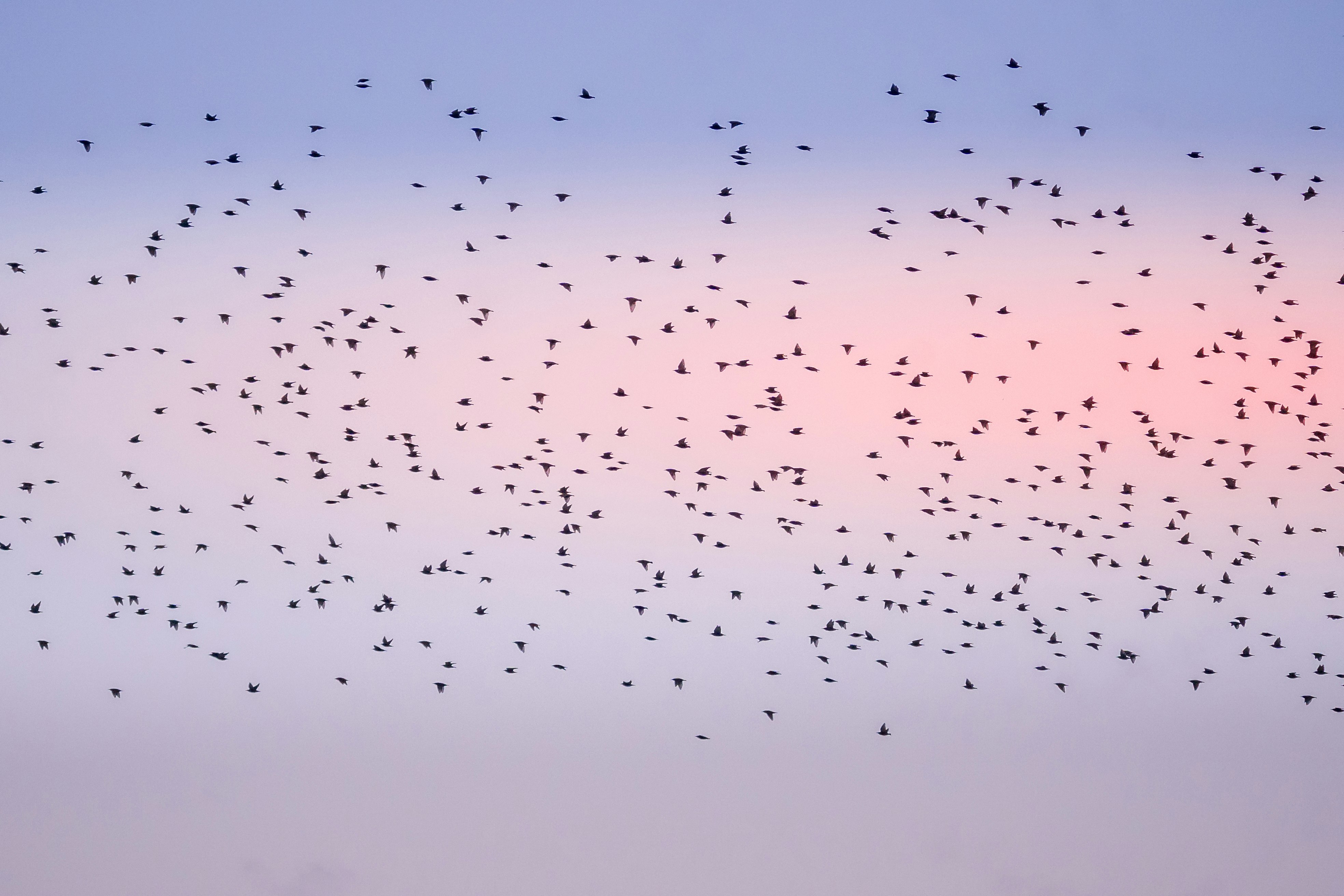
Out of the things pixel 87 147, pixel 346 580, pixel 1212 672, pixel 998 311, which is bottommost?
pixel 1212 672

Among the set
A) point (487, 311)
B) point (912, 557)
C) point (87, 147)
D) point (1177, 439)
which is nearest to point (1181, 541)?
point (1177, 439)

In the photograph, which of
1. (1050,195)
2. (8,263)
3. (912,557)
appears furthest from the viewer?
(912,557)

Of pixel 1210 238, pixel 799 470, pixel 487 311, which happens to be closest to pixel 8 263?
pixel 487 311

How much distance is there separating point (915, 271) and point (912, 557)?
30.2 ft

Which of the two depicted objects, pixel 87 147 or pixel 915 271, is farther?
pixel 915 271

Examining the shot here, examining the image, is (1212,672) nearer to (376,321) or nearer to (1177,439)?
(1177,439)

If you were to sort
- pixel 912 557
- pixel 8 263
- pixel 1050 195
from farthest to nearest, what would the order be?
pixel 912 557 → pixel 8 263 → pixel 1050 195

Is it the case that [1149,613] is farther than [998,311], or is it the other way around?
[1149,613]

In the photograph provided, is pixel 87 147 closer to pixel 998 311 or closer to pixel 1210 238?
pixel 998 311

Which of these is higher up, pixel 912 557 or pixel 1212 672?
pixel 912 557

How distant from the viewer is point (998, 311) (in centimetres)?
4272

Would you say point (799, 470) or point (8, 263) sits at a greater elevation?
point (8, 263)

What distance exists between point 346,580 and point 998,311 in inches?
885

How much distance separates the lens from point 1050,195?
136 ft
